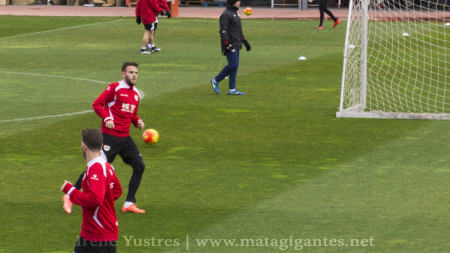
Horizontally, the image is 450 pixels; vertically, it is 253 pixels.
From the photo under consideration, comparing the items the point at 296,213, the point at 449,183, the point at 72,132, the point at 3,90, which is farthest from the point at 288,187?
the point at 3,90

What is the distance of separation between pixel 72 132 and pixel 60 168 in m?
2.36

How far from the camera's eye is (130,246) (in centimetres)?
692

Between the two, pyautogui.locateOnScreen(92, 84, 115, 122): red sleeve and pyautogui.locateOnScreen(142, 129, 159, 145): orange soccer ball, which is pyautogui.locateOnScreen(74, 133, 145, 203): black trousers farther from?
pyautogui.locateOnScreen(142, 129, 159, 145): orange soccer ball

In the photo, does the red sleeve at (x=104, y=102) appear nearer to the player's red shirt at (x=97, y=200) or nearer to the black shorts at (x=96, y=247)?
the player's red shirt at (x=97, y=200)

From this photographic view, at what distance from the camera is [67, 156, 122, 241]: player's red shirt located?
533 centimetres

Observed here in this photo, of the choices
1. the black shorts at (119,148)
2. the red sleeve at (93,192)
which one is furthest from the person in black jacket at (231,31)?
the red sleeve at (93,192)

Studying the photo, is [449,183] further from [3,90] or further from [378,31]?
[378,31]

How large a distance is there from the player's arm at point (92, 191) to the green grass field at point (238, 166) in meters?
1.62

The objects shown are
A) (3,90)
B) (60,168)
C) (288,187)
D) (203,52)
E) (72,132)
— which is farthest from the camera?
(203,52)

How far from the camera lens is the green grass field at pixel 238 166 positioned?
283 inches

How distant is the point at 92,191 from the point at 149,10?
16761mm

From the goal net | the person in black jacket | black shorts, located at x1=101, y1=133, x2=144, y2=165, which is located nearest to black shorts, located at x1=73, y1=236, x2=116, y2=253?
black shorts, located at x1=101, y1=133, x2=144, y2=165

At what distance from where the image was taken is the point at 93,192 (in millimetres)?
5328

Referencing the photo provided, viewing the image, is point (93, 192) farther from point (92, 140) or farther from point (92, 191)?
point (92, 140)
